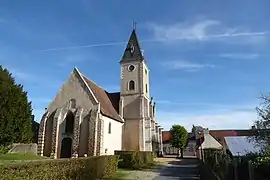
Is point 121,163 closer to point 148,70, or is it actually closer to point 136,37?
point 148,70

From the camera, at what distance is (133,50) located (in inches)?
1763

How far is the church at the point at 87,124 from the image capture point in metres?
30.7

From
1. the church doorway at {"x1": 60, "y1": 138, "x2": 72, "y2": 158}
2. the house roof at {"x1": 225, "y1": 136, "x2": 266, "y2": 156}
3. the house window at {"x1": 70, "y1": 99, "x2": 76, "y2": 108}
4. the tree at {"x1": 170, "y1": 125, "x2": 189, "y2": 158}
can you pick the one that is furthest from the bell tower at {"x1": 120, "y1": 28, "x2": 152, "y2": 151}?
→ the tree at {"x1": 170, "y1": 125, "x2": 189, "y2": 158}

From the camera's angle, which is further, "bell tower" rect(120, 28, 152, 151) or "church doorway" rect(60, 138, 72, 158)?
"bell tower" rect(120, 28, 152, 151)

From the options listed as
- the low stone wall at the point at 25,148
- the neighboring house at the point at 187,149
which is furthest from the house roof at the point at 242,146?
the neighboring house at the point at 187,149

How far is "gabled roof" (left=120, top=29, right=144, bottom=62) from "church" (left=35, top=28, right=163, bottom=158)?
635 cm

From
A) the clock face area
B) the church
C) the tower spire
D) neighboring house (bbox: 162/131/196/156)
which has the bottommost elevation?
neighboring house (bbox: 162/131/196/156)

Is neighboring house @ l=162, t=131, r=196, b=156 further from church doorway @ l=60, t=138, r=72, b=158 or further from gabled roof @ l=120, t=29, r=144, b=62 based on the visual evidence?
church doorway @ l=60, t=138, r=72, b=158

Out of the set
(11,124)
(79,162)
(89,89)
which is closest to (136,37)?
(89,89)

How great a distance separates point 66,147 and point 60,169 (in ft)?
67.9

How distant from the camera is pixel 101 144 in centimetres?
3002

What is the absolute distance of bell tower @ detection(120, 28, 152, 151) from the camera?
38.5m

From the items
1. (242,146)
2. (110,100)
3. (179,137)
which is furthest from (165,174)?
(179,137)

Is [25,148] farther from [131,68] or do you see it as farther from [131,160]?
[131,68]
